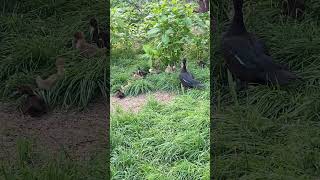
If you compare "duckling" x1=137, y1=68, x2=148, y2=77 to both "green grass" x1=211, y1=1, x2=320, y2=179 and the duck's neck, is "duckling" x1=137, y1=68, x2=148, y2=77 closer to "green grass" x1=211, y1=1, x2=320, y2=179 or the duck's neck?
"green grass" x1=211, y1=1, x2=320, y2=179

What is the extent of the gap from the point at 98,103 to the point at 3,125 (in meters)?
0.47

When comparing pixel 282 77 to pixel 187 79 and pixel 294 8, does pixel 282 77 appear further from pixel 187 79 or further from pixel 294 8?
pixel 187 79

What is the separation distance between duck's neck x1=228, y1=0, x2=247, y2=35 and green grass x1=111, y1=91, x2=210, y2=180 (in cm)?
85

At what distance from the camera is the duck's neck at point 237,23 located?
2875 millimetres

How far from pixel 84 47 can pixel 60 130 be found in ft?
1.61

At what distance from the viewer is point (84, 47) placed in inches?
118

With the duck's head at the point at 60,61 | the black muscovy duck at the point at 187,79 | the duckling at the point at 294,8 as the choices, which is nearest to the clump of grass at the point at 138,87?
the black muscovy duck at the point at 187,79

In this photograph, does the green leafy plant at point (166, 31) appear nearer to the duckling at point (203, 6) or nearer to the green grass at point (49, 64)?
the duckling at point (203, 6)

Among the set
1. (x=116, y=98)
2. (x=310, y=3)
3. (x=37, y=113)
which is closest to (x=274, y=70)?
(x=310, y=3)

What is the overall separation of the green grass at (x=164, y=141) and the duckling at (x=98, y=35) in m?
0.82

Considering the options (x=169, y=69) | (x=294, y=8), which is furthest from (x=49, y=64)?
(x=294, y=8)

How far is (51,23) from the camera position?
3.24 metres

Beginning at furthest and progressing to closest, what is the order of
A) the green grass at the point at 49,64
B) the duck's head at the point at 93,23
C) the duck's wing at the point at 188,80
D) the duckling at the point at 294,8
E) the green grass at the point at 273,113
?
the duckling at the point at 294,8 → the duck's head at the point at 93,23 → the green grass at the point at 49,64 → the green grass at the point at 273,113 → the duck's wing at the point at 188,80

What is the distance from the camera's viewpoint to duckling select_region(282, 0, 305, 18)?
3283 mm
